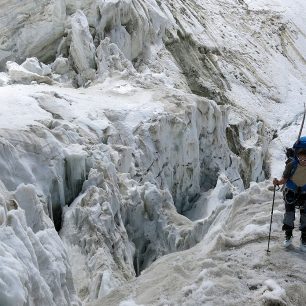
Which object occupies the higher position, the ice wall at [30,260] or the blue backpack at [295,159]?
the blue backpack at [295,159]

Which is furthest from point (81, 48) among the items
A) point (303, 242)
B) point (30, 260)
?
point (30, 260)

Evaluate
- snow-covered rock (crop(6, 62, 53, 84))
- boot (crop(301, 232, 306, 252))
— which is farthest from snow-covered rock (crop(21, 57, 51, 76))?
boot (crop(301, 232, 306, 252))

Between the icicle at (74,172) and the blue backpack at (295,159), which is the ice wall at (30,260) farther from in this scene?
the icicle at (74,172)

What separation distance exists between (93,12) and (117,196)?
15417 mm

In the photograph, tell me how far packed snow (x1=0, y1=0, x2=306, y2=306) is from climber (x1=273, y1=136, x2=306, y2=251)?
307 millimetres

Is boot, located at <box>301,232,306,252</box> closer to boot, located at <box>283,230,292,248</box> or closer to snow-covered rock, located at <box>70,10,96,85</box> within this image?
boot, located at <box>283,230,292,248</box>

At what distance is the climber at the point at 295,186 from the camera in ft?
21.4

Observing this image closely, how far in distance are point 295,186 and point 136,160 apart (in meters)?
9.91

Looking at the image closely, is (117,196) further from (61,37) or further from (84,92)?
(61,37)

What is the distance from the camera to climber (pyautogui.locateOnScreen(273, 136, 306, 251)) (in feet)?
21.4

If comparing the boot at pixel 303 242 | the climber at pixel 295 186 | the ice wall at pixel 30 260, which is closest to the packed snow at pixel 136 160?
the ice wall at pixel 30 260

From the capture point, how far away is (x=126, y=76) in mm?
22219

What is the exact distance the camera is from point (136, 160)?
16250mm

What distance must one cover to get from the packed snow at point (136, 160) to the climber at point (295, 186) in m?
0.31
